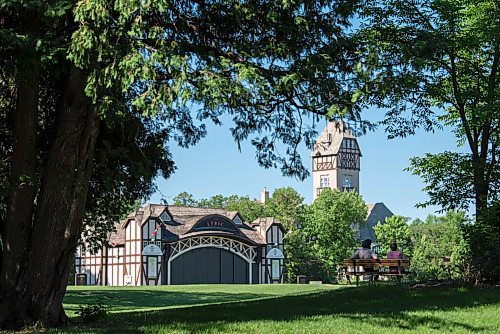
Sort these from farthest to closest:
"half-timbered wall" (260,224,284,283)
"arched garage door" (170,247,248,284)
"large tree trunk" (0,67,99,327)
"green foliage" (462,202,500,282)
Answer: "half-timbered wall" (260,224,284,283), "arched garage door" (170,247,248,284), "green foliage" (462,202,500,282), "large tree trunk" (0,67,99,327)

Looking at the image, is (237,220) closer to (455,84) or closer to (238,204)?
(238,204)

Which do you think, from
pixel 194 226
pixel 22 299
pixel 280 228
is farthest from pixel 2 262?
pixel 280 228

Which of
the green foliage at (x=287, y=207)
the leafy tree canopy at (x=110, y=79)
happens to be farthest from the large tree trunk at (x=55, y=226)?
the green foliage at (x=287, y=207)

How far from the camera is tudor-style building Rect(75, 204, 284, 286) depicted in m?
48.5

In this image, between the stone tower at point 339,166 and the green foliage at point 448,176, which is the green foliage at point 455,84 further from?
the stone tower at point 339,166

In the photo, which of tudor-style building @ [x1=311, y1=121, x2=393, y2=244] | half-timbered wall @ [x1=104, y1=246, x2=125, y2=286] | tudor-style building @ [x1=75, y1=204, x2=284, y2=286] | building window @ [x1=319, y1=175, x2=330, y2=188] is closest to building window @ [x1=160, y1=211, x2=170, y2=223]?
tudor-style building @ [x1=75, y1=204, x2=284, y2=286]

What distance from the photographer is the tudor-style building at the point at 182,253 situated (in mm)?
48469

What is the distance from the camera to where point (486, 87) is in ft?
58.9

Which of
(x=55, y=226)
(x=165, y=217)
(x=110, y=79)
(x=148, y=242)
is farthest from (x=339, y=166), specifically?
(x=110, y=79)

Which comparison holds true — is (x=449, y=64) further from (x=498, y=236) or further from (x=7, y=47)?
(x=7, y=47)

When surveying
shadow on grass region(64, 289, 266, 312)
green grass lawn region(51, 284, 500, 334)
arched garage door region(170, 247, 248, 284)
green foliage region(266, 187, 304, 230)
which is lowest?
shadow on grass region(64, 289, 266, 312)

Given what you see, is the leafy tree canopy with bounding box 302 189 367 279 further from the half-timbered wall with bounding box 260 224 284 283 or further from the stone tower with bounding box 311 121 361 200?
the stone tower with bounding box 311 121 361 200

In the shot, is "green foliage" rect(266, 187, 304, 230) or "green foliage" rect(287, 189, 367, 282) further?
"green foliage" rect(266, 187, 304, 230)

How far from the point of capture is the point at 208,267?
166 feet
